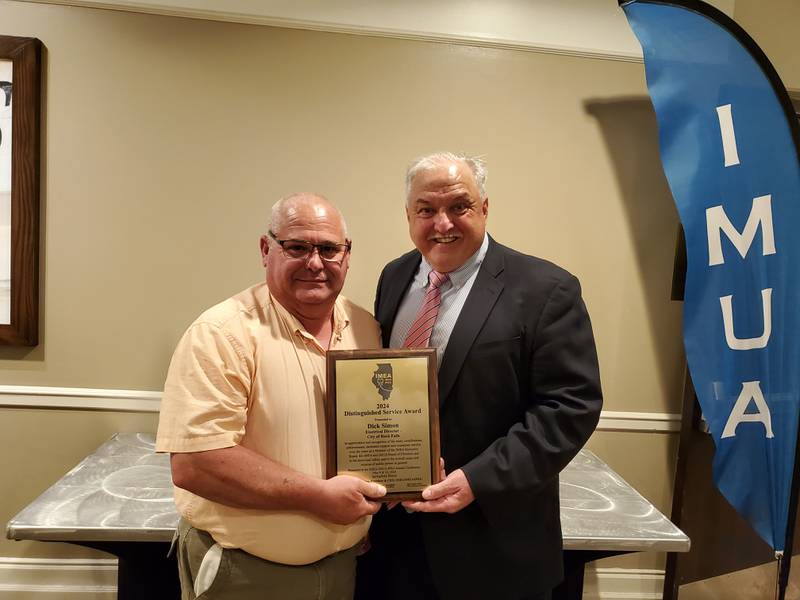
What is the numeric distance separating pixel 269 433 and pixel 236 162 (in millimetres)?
1370

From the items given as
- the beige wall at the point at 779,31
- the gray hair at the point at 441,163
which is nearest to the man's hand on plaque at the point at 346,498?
the gray hair at the point at 441,163

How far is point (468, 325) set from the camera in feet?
4.35

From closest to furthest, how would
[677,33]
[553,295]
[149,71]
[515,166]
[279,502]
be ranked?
[279,502], [553,295], [677,33], [149,71], [515,166]

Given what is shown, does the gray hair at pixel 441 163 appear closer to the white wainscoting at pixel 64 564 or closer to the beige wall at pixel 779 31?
the white wainscoting at pixel 64 564

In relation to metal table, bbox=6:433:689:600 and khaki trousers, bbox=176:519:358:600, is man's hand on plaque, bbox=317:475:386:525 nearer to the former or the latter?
khaki trousers, bbox=176:519:358:600

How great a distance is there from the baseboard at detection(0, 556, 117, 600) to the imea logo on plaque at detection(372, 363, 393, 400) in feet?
5.90

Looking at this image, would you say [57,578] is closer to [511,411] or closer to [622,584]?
[511,411]

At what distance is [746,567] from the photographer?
2.61 meters

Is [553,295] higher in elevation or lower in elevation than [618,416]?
higher

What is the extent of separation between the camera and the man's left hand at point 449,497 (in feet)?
4.09

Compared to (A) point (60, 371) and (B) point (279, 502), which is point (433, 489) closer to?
(B) point (279, 502)

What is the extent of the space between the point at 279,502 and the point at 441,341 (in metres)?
0.49

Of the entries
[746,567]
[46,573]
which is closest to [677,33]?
[746,567]

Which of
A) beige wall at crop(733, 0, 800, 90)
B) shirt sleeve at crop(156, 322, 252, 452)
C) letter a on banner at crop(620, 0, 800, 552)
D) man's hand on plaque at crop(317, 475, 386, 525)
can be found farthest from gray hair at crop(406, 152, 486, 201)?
beige wall at crop(733, 0, 800, 90)
